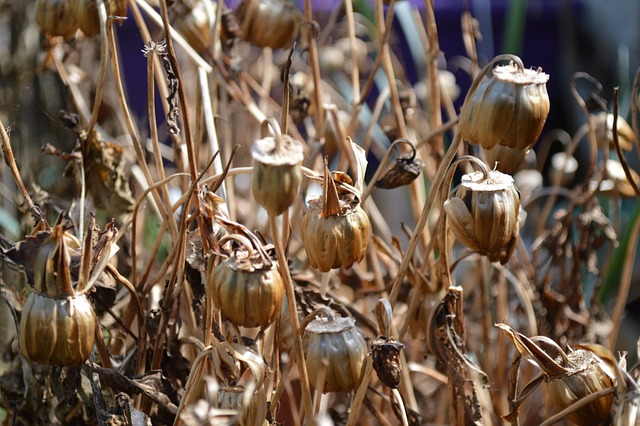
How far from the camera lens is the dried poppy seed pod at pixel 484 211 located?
0.49 metres

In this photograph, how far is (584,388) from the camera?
489 mm

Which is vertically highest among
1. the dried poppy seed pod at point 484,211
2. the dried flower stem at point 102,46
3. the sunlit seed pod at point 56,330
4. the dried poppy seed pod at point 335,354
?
the dried flower stem at point 102,46

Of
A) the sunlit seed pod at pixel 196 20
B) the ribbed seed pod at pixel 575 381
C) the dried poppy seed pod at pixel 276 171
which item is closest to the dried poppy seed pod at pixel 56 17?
the sunlit seed pod at pixel 196 20

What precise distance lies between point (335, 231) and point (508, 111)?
0.13m

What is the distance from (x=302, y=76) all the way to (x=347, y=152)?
262 millimetres

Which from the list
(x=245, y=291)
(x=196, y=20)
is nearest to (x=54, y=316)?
(x=245, y=291)

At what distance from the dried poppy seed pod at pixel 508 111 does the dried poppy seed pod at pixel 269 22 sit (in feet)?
0.92

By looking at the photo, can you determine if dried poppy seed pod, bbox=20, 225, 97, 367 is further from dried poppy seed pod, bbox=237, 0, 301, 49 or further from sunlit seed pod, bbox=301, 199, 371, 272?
dried poppy seed pod, bbox=237, 0, 301, 49

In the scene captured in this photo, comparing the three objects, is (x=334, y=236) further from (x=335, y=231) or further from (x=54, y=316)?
(x=54, y=316)

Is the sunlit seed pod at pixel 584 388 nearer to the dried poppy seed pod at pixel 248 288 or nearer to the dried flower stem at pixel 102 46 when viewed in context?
the dried poppy seed pod at pixel 248 288

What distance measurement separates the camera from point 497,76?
50 centimetres

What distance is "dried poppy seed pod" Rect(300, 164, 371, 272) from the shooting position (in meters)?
0.50

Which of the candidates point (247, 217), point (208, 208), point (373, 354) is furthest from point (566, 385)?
point (247, 217)

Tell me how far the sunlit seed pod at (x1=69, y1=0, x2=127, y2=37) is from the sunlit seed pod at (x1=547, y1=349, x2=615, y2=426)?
39cm
